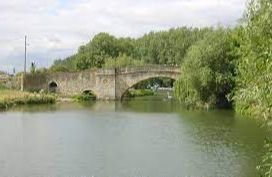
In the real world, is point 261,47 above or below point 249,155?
Answer: above

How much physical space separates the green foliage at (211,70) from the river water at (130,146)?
4126 millimetres

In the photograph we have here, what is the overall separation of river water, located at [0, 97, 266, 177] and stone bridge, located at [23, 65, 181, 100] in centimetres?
1942

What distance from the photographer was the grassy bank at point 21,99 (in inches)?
1960

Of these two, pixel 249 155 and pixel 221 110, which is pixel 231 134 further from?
pixel 221 110

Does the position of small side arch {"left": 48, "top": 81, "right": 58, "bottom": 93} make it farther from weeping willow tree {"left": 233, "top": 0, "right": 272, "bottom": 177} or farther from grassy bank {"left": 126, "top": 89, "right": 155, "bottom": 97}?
weeping willow tree {"left": 233, "top": 0, "right": 272, "bottom": 177}

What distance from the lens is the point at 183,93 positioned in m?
47.6

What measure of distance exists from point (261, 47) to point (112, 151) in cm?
1377

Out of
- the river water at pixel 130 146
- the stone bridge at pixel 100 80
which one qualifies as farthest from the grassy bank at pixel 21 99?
the river water at pixel 130 146

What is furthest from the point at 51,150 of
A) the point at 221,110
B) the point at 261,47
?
the point at 221,110

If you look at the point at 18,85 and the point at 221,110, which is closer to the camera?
the point at 221,110

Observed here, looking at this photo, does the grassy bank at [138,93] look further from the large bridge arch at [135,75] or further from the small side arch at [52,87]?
the large bridge arch at [135,75]

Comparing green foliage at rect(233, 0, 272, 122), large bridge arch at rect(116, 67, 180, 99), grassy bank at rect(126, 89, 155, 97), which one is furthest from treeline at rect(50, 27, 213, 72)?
green foliage at rect(233, 0, 272, 122)

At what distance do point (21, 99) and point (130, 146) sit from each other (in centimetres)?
2948

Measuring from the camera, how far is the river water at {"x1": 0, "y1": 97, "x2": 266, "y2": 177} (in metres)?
20.0
